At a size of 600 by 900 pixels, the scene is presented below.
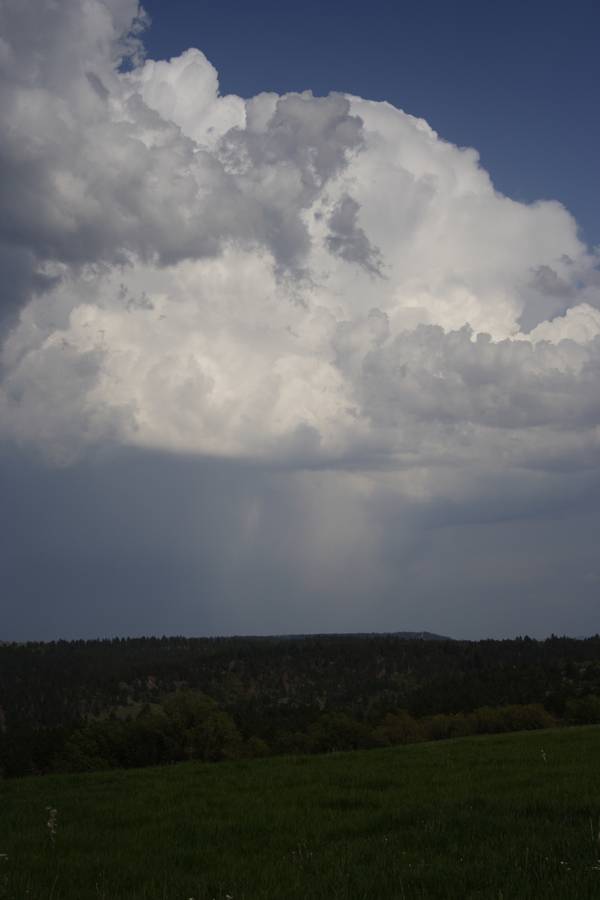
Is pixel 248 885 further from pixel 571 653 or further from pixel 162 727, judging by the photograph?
pixel 571 653

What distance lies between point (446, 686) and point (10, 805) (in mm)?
140900

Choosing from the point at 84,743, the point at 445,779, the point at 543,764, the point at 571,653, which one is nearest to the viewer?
the point at 445,779

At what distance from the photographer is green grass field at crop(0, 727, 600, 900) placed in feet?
28.9

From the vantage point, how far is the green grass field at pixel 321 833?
8.80 metres

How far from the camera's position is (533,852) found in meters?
9.48

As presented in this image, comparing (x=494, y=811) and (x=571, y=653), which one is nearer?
(x=494, y=811)

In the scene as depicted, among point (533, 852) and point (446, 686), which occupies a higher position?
point (533, 852)

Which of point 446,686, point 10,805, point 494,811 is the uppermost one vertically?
point 494,811

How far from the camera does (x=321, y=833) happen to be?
11984 millimetres

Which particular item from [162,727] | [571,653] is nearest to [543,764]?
[162,727]

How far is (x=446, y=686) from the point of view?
488 feet

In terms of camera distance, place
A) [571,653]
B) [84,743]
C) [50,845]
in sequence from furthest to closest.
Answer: [571,653] < [84,743] < [50,845]

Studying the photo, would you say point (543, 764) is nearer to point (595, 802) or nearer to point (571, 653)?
point (595, 802)

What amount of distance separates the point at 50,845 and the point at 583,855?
26.4 ft
